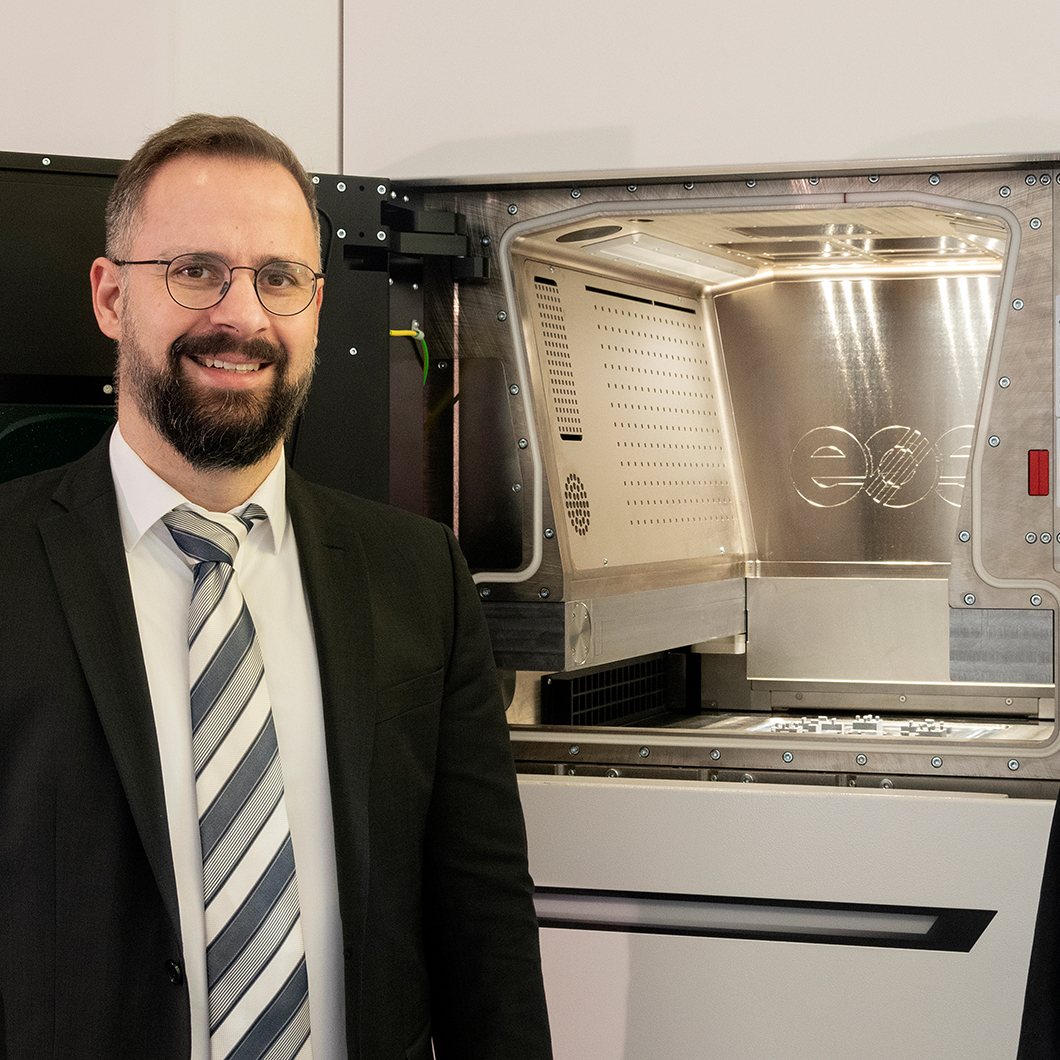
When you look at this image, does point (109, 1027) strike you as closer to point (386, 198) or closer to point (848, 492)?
point (386, 198)

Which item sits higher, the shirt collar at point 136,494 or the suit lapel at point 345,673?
the shirt collar at point 136,494

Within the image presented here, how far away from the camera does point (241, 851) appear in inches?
51.3

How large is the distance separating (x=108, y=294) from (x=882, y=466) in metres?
1.95

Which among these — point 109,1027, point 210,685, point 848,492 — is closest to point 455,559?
point 210,685

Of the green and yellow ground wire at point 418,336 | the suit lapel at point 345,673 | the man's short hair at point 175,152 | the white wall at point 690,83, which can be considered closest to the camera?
the suit lapel at point 345,673

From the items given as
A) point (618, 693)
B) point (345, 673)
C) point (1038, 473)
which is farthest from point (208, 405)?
point (618, 693)

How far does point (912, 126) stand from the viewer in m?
2.06

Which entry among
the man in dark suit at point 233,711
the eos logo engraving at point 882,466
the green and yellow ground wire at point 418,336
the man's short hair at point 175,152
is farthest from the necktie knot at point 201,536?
the eos logo engraving at point 882,466

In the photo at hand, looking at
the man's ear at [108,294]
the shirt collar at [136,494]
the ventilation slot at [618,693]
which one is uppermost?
the man's ear at [108,294]

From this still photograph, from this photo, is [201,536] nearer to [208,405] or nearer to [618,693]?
[208,405]

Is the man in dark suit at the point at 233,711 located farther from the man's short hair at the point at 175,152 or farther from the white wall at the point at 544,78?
the white wall at the point at 544,78

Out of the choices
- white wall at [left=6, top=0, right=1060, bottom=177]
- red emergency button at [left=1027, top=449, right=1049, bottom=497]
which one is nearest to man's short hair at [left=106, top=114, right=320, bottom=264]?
white wall at [left=6, top=0, right=1060, bottom=177]

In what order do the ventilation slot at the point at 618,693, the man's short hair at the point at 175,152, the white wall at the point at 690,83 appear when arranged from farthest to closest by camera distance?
the ventilation slot at the point at 618,693 → the white wall at the point at 690,83 → the man's short hair at the point at 175,152

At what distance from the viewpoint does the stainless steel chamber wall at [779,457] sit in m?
2.16
